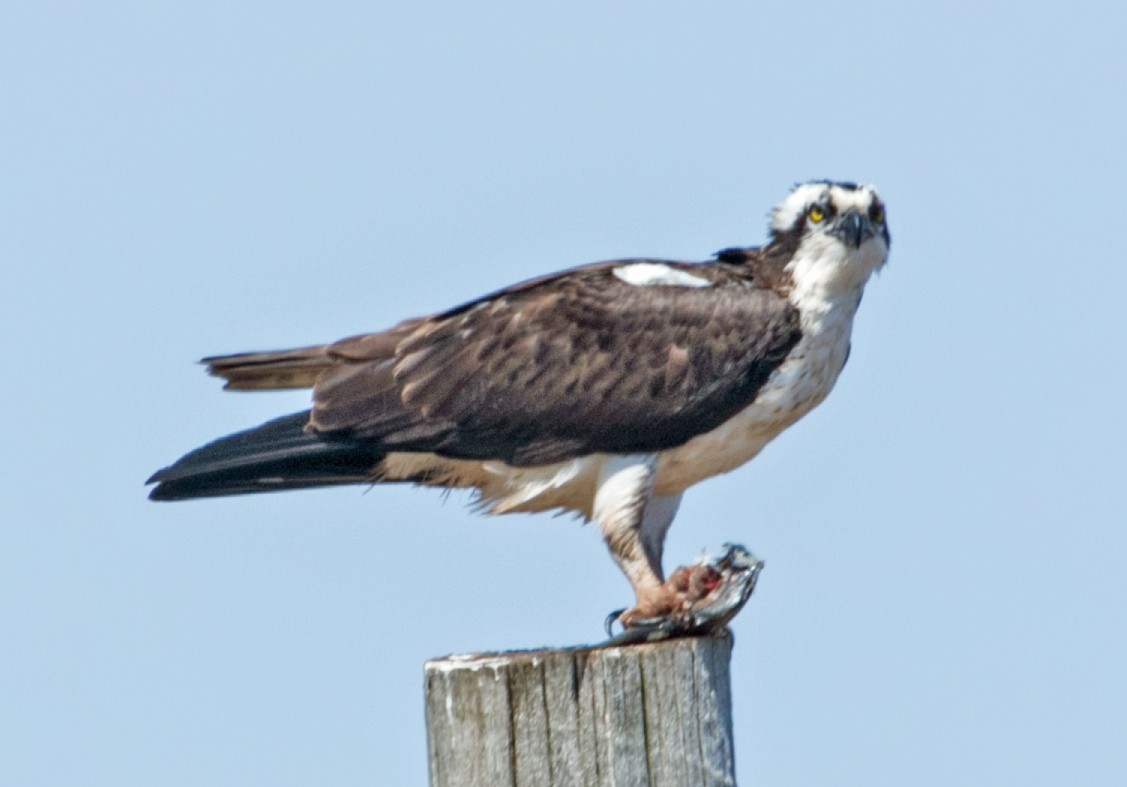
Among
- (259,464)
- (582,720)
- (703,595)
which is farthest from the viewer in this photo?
(259,464)

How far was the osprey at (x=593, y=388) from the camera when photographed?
7426 millimetres

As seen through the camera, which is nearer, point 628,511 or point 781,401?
point 628,511

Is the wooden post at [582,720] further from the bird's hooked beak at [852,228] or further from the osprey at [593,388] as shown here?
the bird's hooked beak at [852,228]

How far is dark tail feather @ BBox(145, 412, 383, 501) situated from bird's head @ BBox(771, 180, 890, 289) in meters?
2.03

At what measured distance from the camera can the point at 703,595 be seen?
614 cm

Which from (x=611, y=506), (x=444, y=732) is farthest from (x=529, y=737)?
(x=611, y=506)

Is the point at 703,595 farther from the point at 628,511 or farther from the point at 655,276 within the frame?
the point at 655,276

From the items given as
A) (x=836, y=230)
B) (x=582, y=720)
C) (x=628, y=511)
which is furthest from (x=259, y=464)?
(x=582, y=720)

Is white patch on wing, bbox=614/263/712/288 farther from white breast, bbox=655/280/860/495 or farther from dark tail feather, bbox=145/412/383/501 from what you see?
dark tail feather, bbox=145/412/383/501

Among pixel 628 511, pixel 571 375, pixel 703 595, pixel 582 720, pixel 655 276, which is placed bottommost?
pixel 582 720

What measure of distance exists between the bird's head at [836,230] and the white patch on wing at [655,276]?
1.42ft

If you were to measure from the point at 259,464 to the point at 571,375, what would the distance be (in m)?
1.34

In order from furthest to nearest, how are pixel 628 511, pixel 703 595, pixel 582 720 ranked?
pixel 628 511 < pixel 703 595 < pixel 582 720

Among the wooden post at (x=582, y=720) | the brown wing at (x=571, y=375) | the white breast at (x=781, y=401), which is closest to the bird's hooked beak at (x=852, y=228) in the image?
the white breast at (x=781, y=401)
